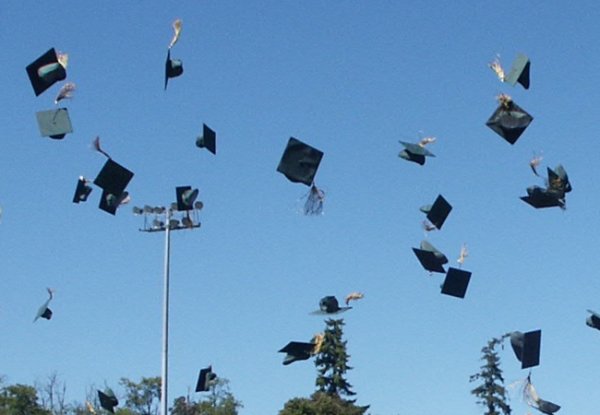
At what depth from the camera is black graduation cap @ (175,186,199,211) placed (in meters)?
17.5

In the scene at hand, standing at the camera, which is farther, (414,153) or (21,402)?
(21,402)

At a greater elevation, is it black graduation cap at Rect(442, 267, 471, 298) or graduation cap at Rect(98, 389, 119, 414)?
graduation cap at Rect(98, 389, 119, 414)

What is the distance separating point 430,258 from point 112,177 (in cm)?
379

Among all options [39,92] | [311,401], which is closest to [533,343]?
[39,92]

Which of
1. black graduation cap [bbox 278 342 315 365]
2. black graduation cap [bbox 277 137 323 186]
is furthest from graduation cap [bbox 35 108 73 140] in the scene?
black graduation cap [bbox 278 342 315 365]

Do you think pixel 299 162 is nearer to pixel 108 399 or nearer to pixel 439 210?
pixel 439 210

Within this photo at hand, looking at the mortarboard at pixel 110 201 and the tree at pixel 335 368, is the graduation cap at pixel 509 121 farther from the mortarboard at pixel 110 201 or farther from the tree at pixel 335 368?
the tree at pixel 335 368

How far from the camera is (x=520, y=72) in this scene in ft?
43.5

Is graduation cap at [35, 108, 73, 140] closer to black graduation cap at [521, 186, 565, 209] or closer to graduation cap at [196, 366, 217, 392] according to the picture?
black graduation cap at [521, 186, 565, 209]

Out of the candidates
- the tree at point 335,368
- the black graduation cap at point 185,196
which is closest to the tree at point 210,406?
the tree at point 335,368

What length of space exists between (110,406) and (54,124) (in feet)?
30.3

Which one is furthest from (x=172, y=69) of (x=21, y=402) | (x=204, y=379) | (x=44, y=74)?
(x=21, y=402)

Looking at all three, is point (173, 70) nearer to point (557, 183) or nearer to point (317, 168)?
point (317, 168)

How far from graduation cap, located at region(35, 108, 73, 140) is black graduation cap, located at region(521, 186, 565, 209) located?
5014 millimetres
